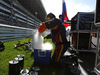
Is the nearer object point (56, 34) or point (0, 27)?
point (56, 34)

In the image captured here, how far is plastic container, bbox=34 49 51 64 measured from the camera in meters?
2.06

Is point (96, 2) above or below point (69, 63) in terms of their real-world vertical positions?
above

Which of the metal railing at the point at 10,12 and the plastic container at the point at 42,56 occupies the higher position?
the metal railing at the point at 10,12

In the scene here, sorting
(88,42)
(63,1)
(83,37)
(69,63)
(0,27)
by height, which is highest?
(63,1)

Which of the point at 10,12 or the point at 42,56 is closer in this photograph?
the point at 42,56

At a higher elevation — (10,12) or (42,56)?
(10,12)

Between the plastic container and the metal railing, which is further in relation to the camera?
the metal railing

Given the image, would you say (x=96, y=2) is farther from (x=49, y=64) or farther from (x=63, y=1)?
(x=49, y=64)

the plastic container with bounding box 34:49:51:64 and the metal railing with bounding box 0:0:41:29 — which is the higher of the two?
the metal railing with bounding box 0:0:41:29

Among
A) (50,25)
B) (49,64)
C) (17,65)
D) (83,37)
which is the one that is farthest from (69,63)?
(83,37)

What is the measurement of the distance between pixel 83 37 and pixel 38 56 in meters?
2.51

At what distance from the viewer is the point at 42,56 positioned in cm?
211

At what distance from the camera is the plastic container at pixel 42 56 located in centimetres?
206

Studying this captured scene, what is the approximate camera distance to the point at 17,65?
1.49 metres
